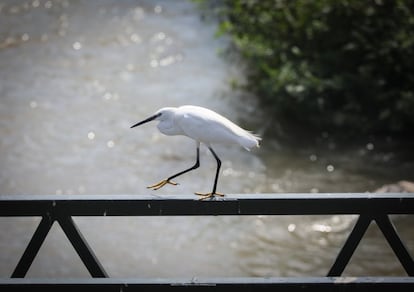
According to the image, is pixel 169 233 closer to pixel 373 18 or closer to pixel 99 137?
pixel 99 137

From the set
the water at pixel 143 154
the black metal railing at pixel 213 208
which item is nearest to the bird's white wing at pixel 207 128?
the black metal railing at pixel 213 208

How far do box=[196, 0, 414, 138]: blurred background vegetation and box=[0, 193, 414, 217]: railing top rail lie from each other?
6.05 m

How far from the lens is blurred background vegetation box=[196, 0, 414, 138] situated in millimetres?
9422

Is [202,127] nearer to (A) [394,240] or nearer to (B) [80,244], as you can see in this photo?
(B) [80,244]

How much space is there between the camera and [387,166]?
9266 mm

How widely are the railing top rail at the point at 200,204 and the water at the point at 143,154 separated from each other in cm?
408

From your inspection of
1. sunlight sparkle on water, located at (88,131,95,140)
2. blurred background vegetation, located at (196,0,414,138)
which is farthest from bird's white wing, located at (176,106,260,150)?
sunlight sparkle on water, located at (88,131,95,140)

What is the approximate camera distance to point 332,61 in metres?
9.89

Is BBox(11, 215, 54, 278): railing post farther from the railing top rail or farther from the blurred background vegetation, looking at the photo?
the blurred background vegetation

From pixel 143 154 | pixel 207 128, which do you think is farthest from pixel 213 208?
pixel 143 154

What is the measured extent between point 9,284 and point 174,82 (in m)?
8.97

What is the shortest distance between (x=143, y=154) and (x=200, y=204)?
262 inches

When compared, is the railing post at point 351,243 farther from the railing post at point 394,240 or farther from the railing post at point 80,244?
the railing post at point 80,244
